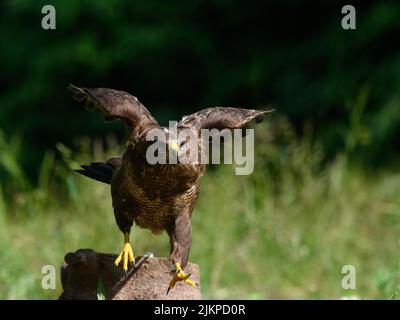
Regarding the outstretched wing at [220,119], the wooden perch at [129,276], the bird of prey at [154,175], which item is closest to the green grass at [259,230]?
the wooden perch at [129,276]

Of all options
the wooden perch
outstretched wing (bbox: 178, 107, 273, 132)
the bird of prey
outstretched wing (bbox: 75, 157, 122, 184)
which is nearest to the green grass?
the wooden perch

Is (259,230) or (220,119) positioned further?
(259,230)

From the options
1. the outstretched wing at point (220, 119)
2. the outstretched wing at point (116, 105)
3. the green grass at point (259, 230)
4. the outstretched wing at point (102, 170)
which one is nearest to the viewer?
the outstretched wing at point (116, 105)

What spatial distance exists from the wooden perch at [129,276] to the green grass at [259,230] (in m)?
0.86

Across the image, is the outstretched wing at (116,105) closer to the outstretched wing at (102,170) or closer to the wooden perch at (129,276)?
the outstretched wing at (102,170)

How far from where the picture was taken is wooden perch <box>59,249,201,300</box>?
11.2 ft

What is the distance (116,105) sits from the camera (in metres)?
2.87

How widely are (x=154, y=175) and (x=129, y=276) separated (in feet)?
2.38

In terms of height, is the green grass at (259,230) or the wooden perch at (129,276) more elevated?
the green grass at (259,230)

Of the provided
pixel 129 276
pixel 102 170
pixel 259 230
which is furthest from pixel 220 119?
pixel 259 230

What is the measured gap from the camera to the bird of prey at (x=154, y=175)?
2879mm

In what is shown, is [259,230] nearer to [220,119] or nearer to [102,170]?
[102,170]

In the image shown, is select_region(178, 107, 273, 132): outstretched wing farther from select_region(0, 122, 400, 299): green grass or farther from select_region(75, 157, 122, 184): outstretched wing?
select_region(0, 122, 400, 299): green grass

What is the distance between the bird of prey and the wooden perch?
310mm
